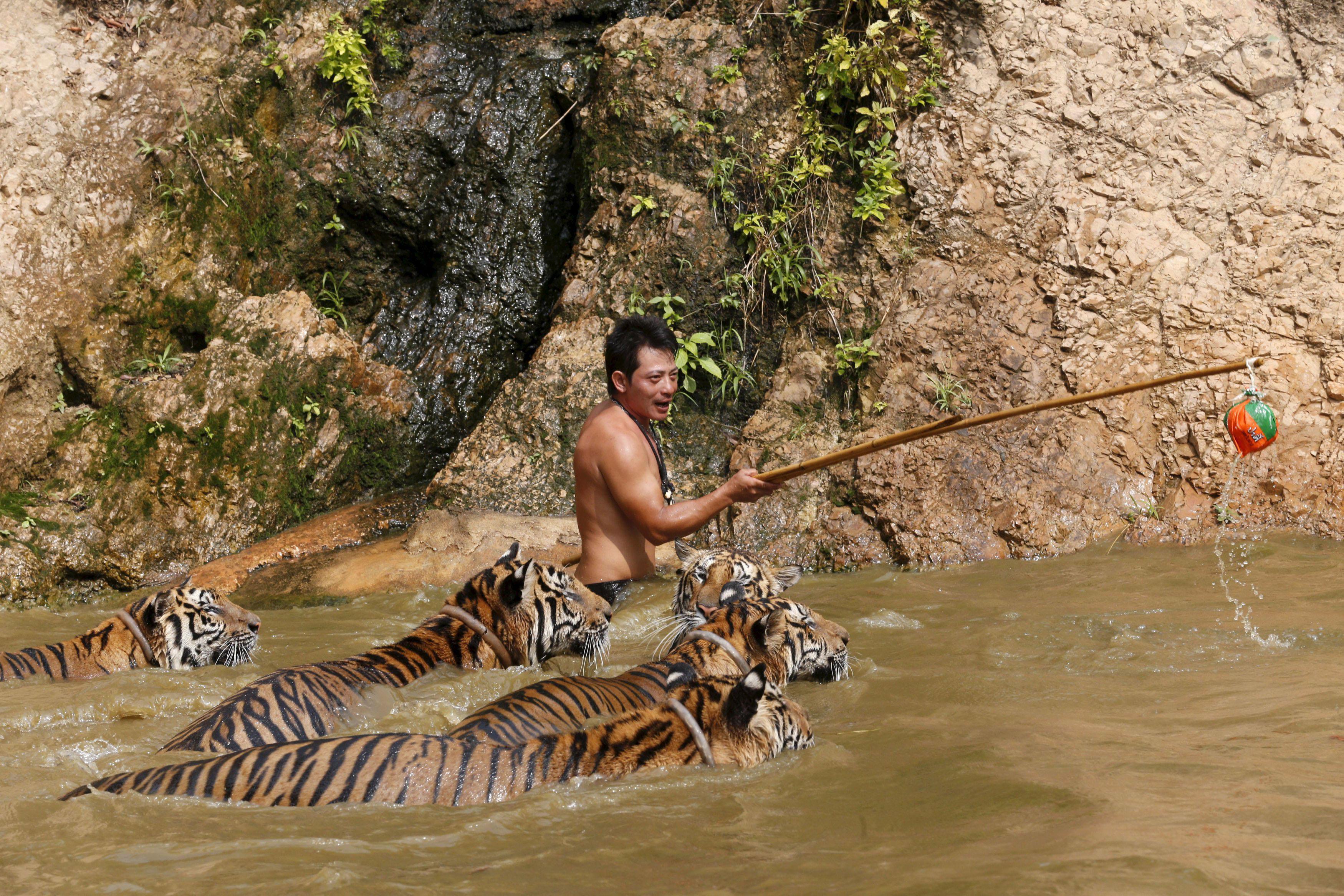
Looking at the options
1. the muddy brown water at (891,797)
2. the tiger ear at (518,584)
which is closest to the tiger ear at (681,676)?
the muddy brown water at (891,797)

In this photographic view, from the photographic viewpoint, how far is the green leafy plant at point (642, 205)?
8.31m

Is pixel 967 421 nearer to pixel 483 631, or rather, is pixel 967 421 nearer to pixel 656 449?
pixel 656 449

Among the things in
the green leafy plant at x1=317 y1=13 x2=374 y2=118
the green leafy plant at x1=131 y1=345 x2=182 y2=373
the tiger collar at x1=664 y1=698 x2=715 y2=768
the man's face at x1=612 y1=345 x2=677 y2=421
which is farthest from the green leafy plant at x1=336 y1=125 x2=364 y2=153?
the tiger collar at x1=664 y1=698 x2=715 y2=768

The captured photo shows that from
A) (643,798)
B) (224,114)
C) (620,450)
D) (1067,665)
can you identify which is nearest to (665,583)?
(620,450)

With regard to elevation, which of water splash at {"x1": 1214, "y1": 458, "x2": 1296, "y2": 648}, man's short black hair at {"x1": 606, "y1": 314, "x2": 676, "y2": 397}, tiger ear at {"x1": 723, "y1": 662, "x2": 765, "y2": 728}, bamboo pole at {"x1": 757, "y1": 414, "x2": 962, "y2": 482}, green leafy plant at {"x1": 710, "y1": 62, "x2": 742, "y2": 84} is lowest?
water splash at {"x1": 1214, "y1": 458, "x2": 1296, "y2": 648}

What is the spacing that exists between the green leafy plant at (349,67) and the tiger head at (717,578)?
584 cm

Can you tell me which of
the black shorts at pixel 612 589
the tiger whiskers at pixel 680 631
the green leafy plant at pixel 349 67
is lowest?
the tiger whiskers at pixel 680 631

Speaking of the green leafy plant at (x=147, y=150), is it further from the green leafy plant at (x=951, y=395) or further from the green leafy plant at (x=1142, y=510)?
the green leafy plant at (x=1142, y=510)

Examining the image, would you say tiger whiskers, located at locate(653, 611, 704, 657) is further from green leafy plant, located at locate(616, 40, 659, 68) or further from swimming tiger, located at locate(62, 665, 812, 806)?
green leafy plant, located at locate(616, 40, 659, 68)

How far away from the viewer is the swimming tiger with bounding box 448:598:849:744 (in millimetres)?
3561

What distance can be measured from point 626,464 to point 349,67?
560 centimetres

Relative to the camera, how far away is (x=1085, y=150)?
7.53m

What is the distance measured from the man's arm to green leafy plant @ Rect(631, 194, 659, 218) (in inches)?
130

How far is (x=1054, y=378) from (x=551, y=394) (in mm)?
3489
